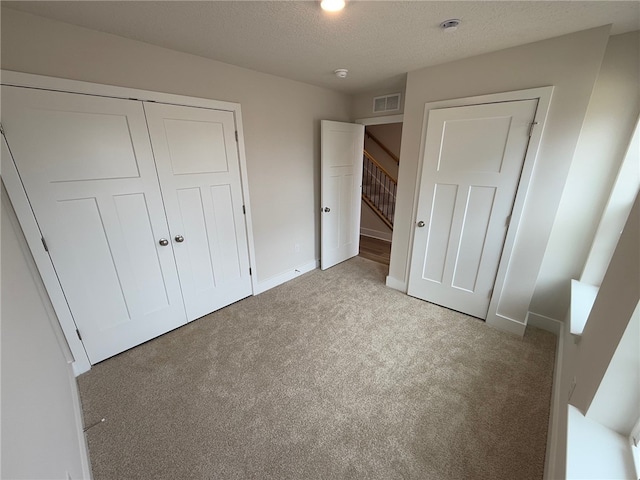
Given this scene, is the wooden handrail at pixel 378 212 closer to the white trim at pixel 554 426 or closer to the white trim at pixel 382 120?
the white trim at pixel 382 120

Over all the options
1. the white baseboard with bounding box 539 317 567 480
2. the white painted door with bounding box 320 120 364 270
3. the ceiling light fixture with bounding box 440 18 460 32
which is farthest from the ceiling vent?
the white baseboard with bounding box 539 317 567 480

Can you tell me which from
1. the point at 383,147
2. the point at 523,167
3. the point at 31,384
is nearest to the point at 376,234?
the point at 383,147

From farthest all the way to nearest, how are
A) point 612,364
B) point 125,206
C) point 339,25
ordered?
point 125,206 < point 339,25 < point 612,364

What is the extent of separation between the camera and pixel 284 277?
3.25 m

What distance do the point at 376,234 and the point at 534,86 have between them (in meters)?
3.45

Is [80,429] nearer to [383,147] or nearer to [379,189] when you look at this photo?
[379,189]

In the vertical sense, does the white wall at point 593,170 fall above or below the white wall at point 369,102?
below

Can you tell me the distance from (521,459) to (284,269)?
2.56 metres

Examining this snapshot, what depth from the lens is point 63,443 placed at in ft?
3.66

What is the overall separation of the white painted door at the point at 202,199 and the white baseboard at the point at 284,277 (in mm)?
291

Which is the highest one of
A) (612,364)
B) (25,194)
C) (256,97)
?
(256,97)

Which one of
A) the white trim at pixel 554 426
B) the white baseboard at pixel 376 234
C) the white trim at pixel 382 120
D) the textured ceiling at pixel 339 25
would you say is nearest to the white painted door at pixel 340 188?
the white trim at pixel 382 120

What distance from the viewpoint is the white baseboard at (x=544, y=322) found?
2.28 metres

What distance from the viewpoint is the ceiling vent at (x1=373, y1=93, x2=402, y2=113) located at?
2980 millimetres
